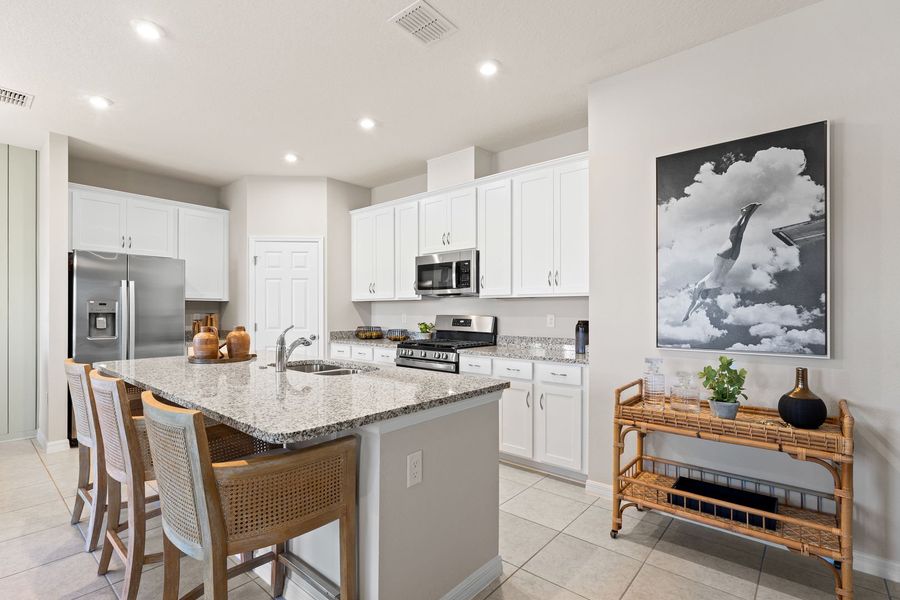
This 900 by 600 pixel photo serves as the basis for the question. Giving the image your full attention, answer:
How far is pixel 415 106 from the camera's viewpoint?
3.43 meters

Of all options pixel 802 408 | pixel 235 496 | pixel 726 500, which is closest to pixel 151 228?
pixel 235 496

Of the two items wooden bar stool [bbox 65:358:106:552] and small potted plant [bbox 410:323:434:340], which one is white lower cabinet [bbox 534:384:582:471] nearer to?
small potted plant [bbox 410:323:434:340]

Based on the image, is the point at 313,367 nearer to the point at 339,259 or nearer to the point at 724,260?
the point at 724,260

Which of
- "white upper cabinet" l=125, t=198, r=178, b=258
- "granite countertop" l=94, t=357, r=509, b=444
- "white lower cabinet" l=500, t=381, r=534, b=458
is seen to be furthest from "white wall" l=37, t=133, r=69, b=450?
"white lower cabinet" l=500, t=381, r=534, b=458

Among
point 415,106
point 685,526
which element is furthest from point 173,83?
point 685,526

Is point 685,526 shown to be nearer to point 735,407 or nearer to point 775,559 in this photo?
point 775,559

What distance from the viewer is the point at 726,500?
230cm

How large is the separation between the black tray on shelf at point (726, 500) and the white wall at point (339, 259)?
392 cm

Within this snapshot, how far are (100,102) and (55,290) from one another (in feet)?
5.61

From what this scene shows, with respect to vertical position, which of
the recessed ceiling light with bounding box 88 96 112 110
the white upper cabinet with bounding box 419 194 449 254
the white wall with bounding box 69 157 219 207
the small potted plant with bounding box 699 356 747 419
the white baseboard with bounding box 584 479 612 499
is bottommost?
the white baseboard with bounding box 584 479 612 499

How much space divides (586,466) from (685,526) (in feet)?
2.28

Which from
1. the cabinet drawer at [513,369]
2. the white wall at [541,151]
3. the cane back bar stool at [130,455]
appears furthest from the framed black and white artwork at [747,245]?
the cane back bar stool at [130,455]

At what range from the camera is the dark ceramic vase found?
200cm

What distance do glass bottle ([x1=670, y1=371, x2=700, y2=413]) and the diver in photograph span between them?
0.40 metres
